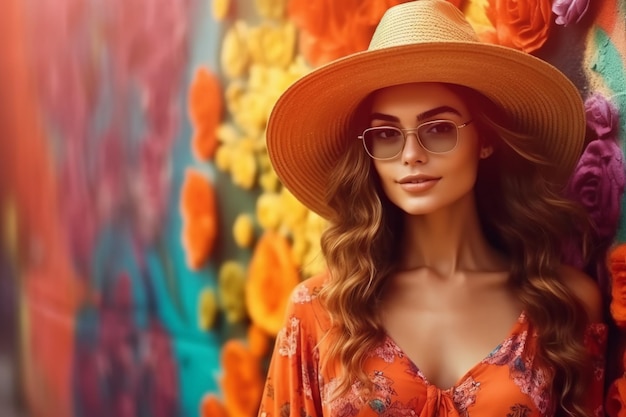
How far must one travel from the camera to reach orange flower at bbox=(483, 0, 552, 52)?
4.99 feet

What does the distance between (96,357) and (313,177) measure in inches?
67.6

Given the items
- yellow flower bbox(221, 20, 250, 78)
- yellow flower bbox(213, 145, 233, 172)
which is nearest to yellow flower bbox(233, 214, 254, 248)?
yellow flower bbox(213, 145, 233, 172)

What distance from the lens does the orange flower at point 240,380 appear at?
216 cm

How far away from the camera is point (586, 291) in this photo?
1.42 meters

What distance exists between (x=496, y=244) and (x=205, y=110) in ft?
3.36

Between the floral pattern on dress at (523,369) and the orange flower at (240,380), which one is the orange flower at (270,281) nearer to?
the orange flower at (240,380)

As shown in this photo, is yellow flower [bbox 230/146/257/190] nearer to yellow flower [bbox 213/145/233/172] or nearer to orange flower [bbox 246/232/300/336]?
yellow flower [bbox 213/145/233/172]

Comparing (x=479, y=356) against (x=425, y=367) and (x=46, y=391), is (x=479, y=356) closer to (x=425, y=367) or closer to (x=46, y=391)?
(x=425, y=367)

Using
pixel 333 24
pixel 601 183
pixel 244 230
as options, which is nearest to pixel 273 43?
pixel 333 24

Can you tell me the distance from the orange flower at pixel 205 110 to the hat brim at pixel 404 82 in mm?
682

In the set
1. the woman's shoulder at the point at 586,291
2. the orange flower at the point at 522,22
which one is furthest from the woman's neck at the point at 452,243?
the orange flower at the point at 522,22

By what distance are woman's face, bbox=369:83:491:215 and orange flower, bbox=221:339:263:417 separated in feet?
3.04

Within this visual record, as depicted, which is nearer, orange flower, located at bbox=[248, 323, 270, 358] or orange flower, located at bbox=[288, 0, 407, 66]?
orange flower, located at bbox=[288, 0, 407, 66]

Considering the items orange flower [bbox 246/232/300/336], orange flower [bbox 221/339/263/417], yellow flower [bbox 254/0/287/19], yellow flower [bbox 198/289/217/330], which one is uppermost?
yellow flower [bbox 254/0/287/19]
